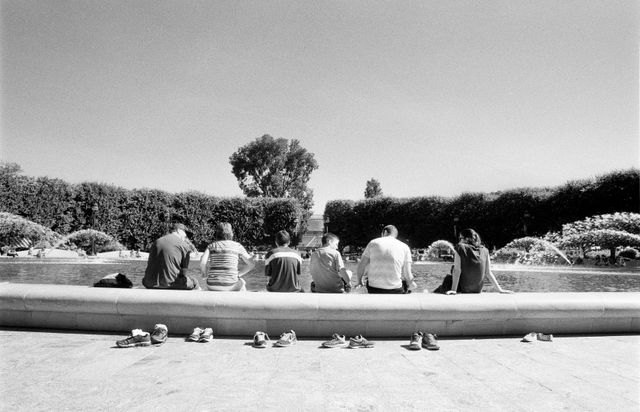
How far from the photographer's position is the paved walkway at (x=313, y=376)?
3.26 m

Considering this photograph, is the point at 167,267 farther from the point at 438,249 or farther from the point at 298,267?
the point at 438,249

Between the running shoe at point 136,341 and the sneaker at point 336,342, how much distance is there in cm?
208

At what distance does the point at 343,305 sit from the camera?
5.32m

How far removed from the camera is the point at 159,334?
5.07m

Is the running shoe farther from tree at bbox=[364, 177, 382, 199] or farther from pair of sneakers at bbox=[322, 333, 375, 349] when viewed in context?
tree at bbox=[364, 177, 382, 199]

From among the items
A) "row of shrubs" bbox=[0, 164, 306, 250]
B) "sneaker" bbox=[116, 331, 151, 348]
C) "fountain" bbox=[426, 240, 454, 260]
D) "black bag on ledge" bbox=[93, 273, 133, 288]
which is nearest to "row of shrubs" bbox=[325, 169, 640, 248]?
"fountain" bbox=[426, 240, 454, 260]

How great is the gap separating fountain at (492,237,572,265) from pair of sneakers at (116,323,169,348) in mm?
20939

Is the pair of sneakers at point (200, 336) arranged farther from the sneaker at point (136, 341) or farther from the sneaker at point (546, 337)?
the sneaker at point (546, 337)

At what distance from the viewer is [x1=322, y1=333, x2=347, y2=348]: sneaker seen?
16.5ft

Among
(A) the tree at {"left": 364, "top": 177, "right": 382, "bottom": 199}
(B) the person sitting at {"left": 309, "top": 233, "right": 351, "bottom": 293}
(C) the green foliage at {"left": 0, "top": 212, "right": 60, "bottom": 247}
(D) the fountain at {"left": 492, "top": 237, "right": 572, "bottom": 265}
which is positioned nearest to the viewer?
(B) the person sitting at {"left": 309, "top": 233, "right": 351, "bottom": 293}

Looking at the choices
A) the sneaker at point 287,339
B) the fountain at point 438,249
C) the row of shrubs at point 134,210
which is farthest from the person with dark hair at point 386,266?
the row of shrubs at point 134,210

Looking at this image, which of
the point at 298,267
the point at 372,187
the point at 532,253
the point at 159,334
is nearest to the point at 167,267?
the point at 159,334

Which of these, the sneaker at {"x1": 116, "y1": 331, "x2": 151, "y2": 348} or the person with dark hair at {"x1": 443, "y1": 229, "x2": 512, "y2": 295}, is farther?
the person with dark hair at {"x1": 443, "y1": 229, "x2": 512, "y2": 295}

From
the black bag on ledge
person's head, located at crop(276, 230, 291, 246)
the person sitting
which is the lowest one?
the black bag on ledge
